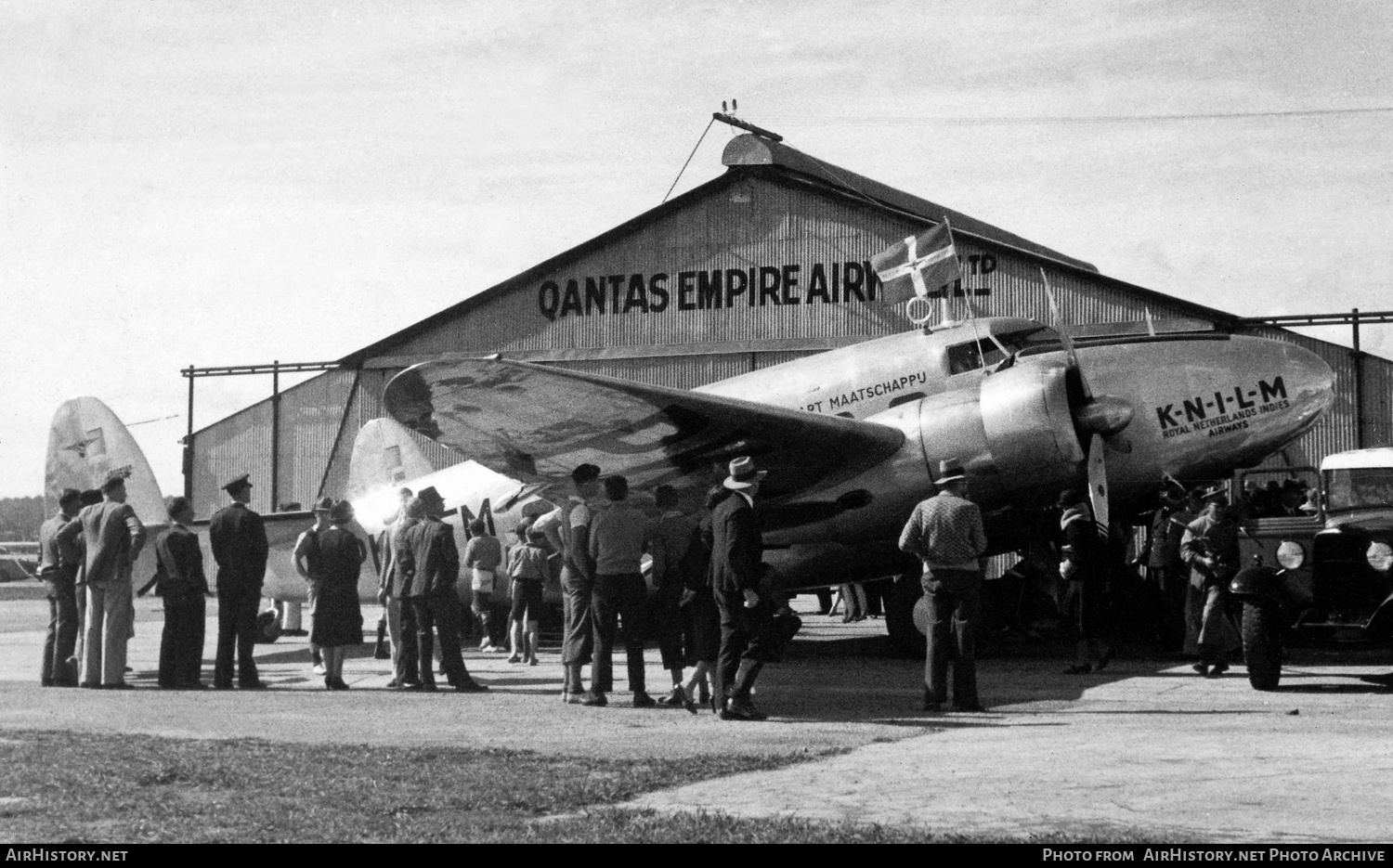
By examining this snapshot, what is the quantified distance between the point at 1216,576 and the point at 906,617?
129 inches

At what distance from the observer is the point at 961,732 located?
9266 millimetres

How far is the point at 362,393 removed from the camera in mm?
35250

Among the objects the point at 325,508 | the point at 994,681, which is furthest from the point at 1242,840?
the point at 325,508

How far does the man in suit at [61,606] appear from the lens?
13438 millimetres

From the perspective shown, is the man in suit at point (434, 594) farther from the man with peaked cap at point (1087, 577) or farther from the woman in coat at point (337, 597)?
the man with peaked cap at point (1087, 577)

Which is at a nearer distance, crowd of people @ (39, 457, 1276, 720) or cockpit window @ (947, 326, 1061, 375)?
crowd of people @ (39, 457, 1276, 720)

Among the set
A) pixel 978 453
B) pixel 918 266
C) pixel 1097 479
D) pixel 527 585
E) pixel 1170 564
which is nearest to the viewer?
pixel 978 453

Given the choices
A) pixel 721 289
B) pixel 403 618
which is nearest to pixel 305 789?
pixel 403 618

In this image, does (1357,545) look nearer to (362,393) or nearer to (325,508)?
(325,508)

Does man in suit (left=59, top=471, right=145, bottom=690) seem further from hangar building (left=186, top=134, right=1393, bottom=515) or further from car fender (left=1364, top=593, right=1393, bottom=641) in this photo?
hangar building (left=186, top=134, right=1393, bottom=515)
